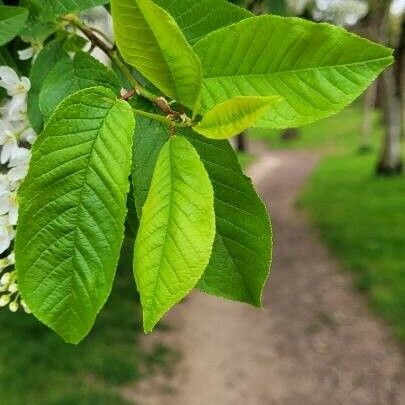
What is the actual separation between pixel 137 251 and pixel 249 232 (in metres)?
0.21

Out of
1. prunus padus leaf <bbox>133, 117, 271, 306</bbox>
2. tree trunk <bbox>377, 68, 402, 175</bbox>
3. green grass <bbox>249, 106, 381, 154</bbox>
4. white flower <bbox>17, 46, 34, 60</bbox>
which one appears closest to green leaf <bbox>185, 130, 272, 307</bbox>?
prunus padus leaf <bbox>133, 117, 271, 306</bbox>

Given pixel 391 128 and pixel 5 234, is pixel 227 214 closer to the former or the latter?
pixel 5 234

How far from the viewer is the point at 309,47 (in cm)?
64

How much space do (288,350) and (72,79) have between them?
18.4 ft

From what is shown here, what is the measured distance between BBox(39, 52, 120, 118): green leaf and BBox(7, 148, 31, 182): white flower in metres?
0.07

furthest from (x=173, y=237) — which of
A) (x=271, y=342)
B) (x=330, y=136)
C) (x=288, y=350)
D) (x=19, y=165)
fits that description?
(x=330, y=136)

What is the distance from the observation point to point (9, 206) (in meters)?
0.80

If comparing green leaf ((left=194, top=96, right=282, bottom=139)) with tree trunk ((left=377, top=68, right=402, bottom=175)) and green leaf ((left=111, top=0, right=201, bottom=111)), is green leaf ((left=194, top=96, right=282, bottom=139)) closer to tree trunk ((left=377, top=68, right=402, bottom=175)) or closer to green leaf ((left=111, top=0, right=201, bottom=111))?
green leaf ((left=111, top=0, right=201, bottom=111))

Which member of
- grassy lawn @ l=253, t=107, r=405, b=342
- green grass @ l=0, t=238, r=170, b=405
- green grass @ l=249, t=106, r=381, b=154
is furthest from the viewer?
green grass @ l=249, t=106, r=381, b=154

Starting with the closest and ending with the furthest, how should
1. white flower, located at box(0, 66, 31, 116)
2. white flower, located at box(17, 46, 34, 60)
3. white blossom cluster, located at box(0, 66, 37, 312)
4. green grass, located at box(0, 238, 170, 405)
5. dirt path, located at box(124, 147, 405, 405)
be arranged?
white blossom cluster, located at box(0, 66, 37, 312) → white flower, located at box(0, 66, 31, 116) → white flower, located at box(17, 46, 34, 60) → green grass, located at box(0, 238, 170, 405) → dirt path, located at box(124, 147, 405, 405)

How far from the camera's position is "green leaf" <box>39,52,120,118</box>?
2.62ft

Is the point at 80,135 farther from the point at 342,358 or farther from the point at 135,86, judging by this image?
the point at 342,358

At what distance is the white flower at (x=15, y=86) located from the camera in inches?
36.1

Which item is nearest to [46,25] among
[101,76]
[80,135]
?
[101,76]
